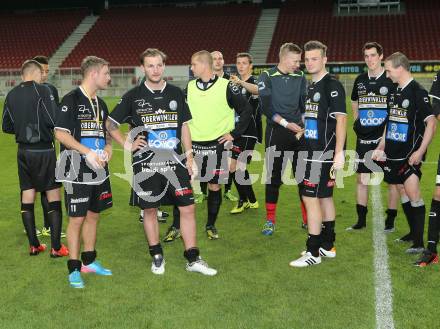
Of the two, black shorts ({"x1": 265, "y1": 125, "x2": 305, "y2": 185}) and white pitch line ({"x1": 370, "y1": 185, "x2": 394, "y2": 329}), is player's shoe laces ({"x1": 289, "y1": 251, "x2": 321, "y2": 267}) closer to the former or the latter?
white pitch line ({"x1": 370, "y1": 185, "x2": 394, "y2": 329})

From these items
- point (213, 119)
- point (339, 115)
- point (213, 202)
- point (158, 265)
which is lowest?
point (158, 265)

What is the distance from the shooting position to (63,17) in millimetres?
39062

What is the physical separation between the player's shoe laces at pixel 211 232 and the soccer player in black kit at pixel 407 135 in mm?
2025

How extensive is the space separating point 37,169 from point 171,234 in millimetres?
1684

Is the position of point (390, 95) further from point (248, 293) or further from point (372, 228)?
point (248, 293)

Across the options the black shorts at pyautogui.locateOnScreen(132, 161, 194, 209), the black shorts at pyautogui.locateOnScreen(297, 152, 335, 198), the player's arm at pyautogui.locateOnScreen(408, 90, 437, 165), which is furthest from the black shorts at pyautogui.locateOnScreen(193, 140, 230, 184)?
the player's arm at pyautogui.locateOnScreen(408, 90, 437, 165)

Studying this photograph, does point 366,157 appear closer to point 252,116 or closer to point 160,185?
point 252,116

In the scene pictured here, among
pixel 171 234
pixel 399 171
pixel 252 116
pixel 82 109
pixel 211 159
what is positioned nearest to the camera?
pixel 82 109

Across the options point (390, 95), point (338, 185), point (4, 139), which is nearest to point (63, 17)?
point (4, 139)

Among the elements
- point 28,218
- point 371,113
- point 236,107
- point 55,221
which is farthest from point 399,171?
point 28,218

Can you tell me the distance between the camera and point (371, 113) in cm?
603

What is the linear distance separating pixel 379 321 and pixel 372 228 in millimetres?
2616

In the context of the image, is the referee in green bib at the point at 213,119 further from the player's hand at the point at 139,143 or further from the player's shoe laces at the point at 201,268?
the player's shoe laces at the point at 201,268

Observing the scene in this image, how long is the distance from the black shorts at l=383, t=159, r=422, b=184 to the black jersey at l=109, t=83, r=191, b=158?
7.36 ft
